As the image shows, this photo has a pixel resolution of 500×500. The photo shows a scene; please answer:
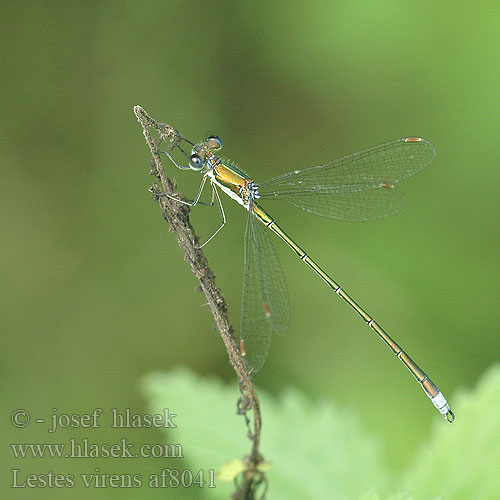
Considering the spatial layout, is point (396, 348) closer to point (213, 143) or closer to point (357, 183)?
point (357, 183)

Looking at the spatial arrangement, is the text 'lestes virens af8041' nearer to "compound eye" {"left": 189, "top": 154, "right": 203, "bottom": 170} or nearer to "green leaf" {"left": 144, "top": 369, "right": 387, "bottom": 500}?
"compound eye" {"left": 189, "top": 154, "right": 203, "bottom": 170}

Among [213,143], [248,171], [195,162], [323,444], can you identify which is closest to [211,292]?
[195,162]

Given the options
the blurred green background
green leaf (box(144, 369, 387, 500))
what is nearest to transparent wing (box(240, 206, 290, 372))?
green leaf (box(144, 369, 387, 500))

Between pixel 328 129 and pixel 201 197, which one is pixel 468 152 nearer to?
pixel 328 129

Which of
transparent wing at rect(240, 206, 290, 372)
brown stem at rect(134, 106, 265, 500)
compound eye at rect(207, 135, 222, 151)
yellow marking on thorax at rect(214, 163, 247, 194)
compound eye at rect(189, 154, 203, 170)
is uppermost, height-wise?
compound eye at rect(207, 135, 222, 151)

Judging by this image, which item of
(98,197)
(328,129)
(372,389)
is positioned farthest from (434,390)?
(98,197)
